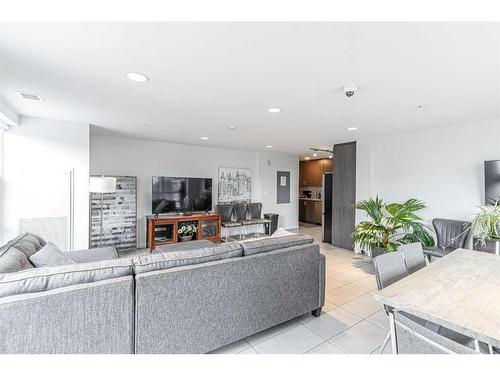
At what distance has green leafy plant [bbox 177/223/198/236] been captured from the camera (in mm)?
4780

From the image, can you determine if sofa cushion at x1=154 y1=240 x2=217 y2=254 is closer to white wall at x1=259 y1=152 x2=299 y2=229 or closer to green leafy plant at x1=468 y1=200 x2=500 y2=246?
green leafy plant at x1=468 y1=200 x2=500 y2=246

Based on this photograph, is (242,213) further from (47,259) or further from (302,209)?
(47,259)

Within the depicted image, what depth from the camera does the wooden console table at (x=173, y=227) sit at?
4.46 metres

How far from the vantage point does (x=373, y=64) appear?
1681mm

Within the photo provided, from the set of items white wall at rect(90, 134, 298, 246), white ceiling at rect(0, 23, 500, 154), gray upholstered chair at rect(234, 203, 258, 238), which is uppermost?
white ceiling at rect(0, 23, 500, 154)

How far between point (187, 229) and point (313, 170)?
4.91 m

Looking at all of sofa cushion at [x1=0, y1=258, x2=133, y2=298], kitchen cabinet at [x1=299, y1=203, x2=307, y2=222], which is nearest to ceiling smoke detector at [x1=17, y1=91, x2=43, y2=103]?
sofa cushion at [x1=0, y1=258, x2=133, y2=298]

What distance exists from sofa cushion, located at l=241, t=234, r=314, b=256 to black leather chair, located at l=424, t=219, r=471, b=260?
206cm

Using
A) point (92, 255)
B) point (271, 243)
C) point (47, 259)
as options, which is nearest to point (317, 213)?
point (271, 243)

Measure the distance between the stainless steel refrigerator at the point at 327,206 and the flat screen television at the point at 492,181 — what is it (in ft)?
8.20

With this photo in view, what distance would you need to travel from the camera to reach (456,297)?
4.18 feet

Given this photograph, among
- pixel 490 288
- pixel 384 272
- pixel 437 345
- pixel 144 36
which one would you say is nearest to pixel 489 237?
pixel 490 288

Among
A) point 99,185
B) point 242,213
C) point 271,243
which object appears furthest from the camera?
point 242,213

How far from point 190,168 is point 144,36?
4112mm
